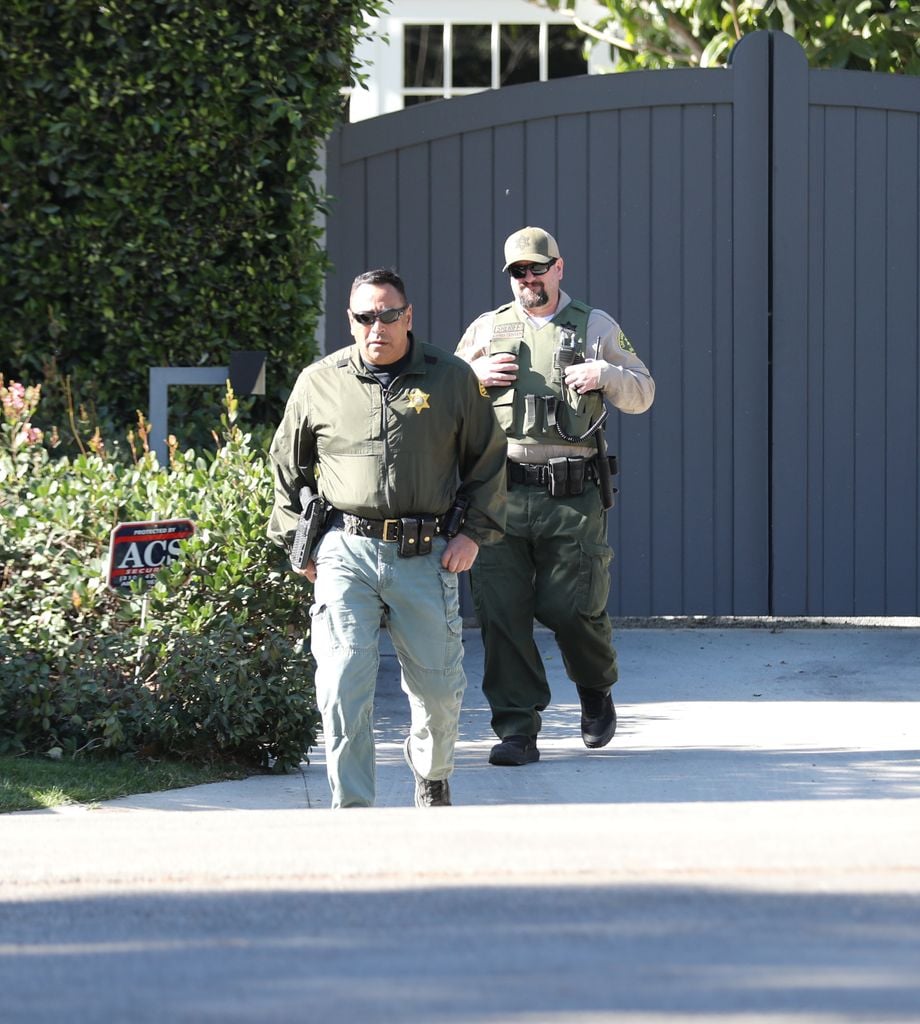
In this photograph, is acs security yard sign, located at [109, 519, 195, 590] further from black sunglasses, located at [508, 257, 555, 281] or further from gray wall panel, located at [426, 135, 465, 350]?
gray wall panel, located at [426, 135, 465, 350]

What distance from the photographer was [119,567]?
5.50 m

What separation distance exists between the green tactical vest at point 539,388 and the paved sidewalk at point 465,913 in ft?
5.64

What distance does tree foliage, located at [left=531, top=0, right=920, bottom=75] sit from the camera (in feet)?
31.8

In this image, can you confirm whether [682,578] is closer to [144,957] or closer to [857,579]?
→ [857,579]

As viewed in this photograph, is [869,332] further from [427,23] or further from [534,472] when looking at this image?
[427,23]

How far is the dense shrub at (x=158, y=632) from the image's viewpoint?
566 centimetres

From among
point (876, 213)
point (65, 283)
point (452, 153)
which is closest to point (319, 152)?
point (452, 153)

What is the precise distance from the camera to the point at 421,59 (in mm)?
→ 12539

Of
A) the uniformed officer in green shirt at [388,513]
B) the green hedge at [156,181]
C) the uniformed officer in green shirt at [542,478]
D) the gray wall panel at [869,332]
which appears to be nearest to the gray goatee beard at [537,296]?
the uniformed officer in green shirt at [542,478]

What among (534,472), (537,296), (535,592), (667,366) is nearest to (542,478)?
(534,472)

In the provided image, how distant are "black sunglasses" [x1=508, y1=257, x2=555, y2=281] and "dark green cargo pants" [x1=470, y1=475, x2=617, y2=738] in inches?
29.1

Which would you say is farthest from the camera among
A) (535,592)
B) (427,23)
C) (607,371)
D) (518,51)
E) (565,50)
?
(565,50)

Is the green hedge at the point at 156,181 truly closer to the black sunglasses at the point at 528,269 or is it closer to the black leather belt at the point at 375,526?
the black sunglasses at the point at 528,269

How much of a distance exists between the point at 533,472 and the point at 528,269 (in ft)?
2.33
